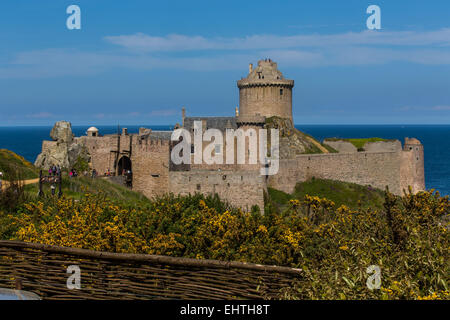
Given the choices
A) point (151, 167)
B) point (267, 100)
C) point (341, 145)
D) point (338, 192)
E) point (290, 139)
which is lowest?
point (338, 192)

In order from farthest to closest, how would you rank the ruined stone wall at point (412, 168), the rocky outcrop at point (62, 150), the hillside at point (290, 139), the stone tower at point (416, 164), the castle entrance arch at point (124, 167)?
the hillside at point (290, 139) → the stone tower at point (416, 164) → the ruined stone wall at point (412, 168) → the rocky outcrop at point (62, 150) → the castle entrance arch at point (124, 167)

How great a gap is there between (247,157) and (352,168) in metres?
13.3

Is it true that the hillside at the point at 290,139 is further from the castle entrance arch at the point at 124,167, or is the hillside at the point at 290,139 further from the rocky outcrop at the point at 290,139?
the castle entrance arch at the point at 124,167

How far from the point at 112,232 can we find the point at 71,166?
2661cm

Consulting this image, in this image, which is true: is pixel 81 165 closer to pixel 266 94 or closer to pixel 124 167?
pixel 124 167

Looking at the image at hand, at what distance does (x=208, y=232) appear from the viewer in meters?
16.5

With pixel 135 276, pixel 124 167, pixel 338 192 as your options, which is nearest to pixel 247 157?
pixel 124 167

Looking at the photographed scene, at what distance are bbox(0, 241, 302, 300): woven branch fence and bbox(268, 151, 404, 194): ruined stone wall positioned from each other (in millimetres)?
34749

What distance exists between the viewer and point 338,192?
4409 centimetres

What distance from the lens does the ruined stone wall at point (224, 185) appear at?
106ft

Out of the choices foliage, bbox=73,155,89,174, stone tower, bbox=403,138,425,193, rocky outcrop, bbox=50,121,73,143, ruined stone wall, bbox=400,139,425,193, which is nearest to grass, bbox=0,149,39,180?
foliage, bbox=73,155,89,174

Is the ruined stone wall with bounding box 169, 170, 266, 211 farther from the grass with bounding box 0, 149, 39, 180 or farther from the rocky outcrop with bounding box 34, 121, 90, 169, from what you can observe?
the rocky outcrop with bounding box 34, 121, 90, 169

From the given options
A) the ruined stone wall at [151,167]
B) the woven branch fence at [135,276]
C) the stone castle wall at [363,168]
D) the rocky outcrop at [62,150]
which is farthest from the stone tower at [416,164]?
the woven branch fence at [135,276]

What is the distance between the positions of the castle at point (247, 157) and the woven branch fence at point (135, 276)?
24071mm
